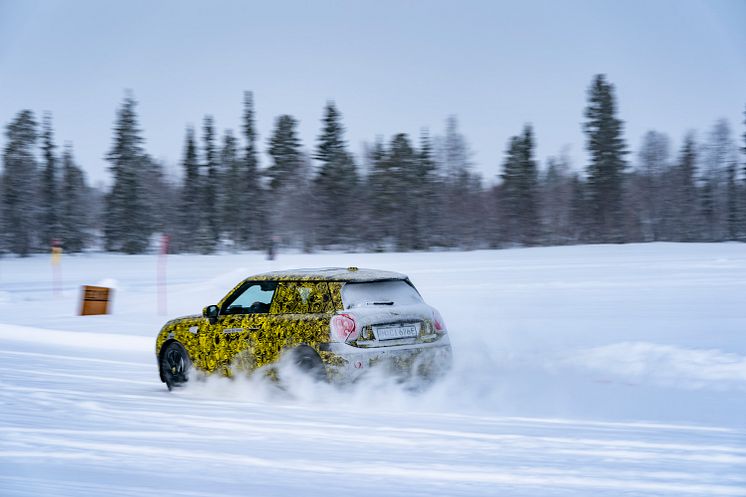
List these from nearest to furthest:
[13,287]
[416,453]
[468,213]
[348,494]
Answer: [348,494], [416,453], [13,287], [468,213]

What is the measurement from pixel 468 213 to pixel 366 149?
2493 cm

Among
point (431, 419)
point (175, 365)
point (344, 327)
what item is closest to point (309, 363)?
point (344, 327)

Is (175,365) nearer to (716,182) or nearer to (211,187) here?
(211,187)

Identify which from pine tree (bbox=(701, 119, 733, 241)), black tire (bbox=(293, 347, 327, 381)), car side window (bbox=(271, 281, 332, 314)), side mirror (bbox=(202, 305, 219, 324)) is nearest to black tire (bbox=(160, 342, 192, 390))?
side mirror (bbox=(202, 305, 219, 324))

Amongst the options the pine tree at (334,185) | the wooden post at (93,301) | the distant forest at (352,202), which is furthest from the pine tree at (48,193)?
the wooden post at (93,301)

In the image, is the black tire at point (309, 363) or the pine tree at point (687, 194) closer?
the black tire at point (309, 363)

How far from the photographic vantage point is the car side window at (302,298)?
8.83 meters

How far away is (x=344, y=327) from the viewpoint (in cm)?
852

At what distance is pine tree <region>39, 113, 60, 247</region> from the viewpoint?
7975 centimetres

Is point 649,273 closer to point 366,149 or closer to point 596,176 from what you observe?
point 596,176

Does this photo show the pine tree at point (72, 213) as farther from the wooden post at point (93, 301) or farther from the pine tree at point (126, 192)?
the wooden post at point (93, 301)

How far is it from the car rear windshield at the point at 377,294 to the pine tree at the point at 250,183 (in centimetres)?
7589

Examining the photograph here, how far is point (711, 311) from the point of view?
16766 millimetres

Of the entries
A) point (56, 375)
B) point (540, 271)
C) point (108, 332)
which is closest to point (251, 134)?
point (540, 271)
